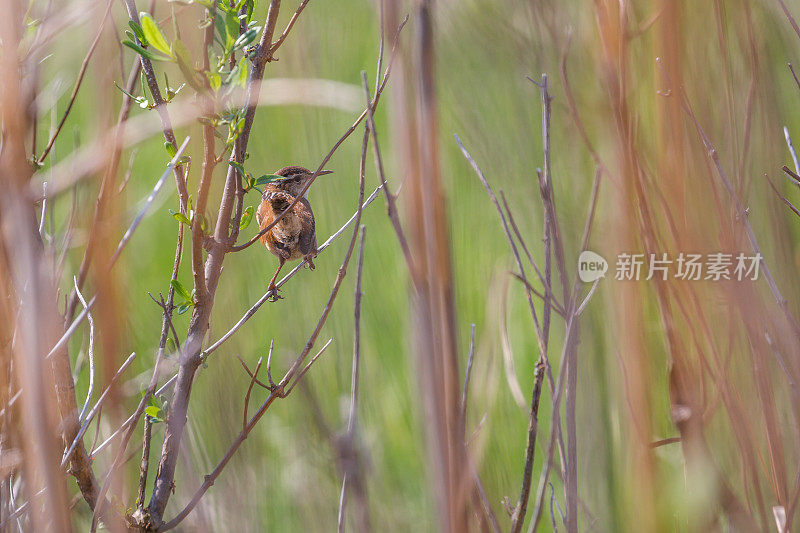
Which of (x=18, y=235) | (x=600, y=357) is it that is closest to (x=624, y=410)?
(x=600, y=357)

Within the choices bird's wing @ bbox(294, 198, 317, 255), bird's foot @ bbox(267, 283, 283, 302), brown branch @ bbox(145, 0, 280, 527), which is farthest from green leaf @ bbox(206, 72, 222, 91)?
bird's wing @ bbox(294, 198, 317, 255)

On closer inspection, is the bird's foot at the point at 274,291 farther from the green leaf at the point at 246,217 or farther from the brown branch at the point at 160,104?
the brown branch at the point at 160,104

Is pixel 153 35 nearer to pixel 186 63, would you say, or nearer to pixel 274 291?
pixel 186 63

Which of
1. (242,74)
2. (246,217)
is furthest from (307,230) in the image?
(242,74)

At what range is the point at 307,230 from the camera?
249cm

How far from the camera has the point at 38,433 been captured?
729 millimetres

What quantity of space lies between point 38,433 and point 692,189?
3.39 feet

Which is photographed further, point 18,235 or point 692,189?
point 692,189

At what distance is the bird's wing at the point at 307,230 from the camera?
2.46 meters

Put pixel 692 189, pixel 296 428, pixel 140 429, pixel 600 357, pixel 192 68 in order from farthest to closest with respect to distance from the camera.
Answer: pixel 296 428
pixel 140 429
pixel 600 357
pixel 692 189
pixel 192 68

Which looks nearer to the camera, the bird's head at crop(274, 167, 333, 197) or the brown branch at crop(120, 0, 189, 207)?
the brown branch at crop(120, 0, 189, 207)

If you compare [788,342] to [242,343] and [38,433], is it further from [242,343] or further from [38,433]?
[242,343]

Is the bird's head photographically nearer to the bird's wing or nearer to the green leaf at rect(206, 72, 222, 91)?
the bird's wing

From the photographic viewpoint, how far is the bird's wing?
8.08 ft
